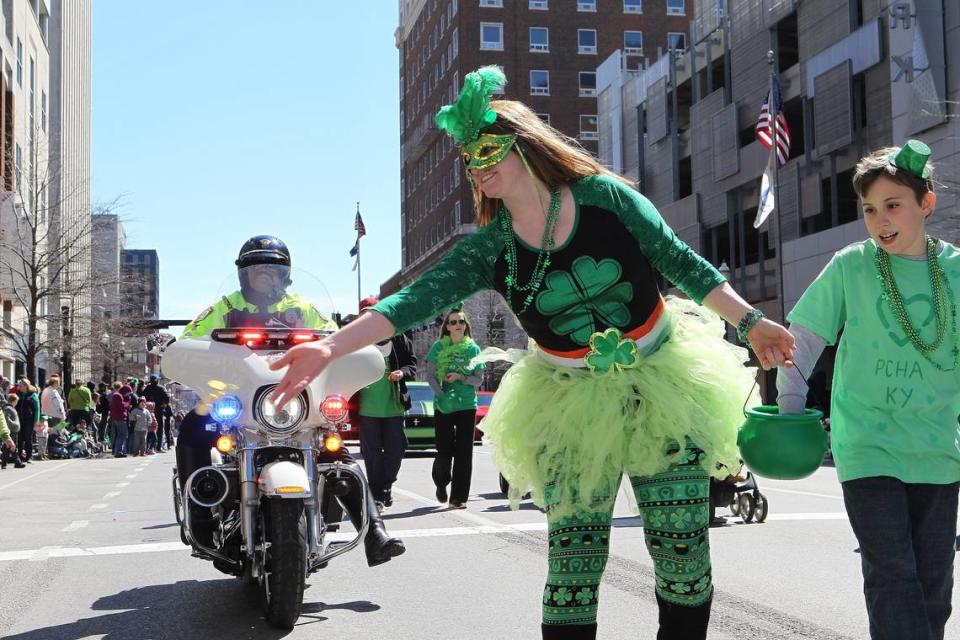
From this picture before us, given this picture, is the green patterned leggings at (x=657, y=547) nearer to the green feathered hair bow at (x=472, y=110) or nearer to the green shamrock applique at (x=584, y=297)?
the green shamrock applique at (x=584, y=297)

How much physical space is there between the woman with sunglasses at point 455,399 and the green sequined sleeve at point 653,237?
710 cm

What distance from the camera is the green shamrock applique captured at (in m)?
3.36

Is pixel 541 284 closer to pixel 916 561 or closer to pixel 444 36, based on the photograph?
pixel 916 561

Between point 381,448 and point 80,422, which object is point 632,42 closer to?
point 80,422

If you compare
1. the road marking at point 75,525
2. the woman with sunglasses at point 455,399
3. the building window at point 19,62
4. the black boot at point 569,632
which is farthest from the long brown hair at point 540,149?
the building window at point 19,62

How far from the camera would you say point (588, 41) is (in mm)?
80500

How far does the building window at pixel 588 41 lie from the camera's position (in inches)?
3169

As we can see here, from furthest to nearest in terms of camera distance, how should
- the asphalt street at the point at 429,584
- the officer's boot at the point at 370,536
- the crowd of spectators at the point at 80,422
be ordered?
the crowd of spectators at the point at 80,422, the officer's boot at the point at 370,536, the asphalt street at the point at 429,584

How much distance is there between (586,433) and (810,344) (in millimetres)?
744

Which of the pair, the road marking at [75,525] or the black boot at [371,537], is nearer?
the black boot at [371,537]

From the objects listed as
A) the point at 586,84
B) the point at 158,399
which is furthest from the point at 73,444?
A: the point at 586,84

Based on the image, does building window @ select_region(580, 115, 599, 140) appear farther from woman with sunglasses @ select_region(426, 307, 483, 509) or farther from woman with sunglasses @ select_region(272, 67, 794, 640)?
woman with sunglasses @ select_region(272, 67, 794, 640)

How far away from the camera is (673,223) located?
45250 mm

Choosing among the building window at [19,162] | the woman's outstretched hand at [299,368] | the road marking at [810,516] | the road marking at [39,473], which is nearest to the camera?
the woman's outstretched hand at [299,368]
